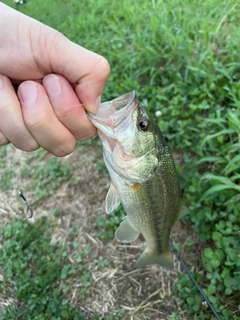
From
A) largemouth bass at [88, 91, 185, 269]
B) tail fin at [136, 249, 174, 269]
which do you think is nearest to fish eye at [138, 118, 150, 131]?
largemouth bass at [88, 91, 185, 269]

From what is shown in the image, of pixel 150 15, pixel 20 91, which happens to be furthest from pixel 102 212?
pixel 150 15

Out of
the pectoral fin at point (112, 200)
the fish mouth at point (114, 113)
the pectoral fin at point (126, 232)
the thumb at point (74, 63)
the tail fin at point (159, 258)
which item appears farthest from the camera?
the tail fin at point (159, 258)

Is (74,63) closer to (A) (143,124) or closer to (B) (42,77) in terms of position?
(B) (42,77)

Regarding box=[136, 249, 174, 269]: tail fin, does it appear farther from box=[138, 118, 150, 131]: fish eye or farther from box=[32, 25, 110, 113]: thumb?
box=[32, 25, 110, 113]: thumb

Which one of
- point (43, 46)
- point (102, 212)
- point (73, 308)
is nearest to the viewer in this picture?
point (43, 46)

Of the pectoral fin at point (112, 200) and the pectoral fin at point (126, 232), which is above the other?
the pectoral fin at point (112, 200)

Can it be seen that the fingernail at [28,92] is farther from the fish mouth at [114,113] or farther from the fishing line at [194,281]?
the fishing line at [194,281]

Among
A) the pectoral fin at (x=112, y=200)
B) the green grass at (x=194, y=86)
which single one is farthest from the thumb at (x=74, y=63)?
the green grass at (x=194, y=86)

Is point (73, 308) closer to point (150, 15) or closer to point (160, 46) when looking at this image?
point (160, 46)
